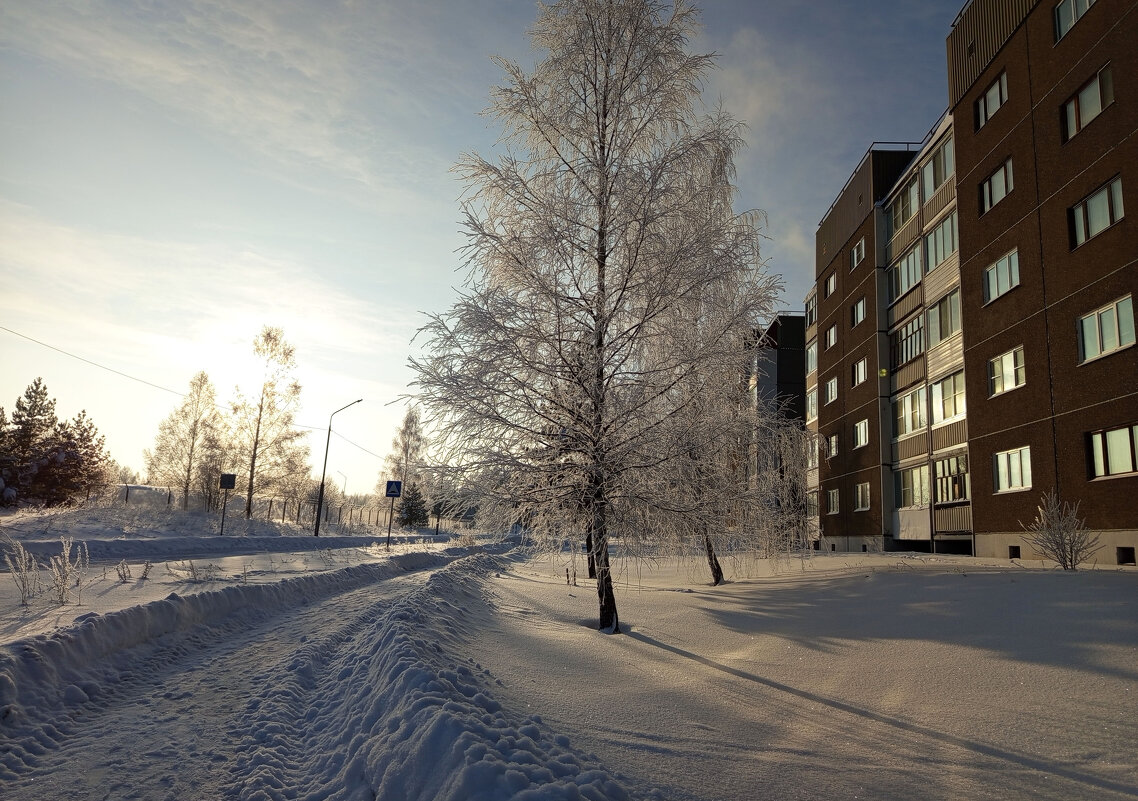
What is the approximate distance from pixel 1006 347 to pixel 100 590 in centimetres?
2195

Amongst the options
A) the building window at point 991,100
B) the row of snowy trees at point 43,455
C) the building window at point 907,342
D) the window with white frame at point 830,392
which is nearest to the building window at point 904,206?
the building window at point 907,342

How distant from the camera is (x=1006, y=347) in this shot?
18.0 meters

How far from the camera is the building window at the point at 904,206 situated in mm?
25111

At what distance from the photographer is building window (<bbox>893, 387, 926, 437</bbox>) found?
79.9 feet

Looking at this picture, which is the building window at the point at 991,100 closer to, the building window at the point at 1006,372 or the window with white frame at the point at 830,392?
the building window at the point at 1006,372

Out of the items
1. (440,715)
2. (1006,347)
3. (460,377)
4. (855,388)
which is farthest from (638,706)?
(855,388)

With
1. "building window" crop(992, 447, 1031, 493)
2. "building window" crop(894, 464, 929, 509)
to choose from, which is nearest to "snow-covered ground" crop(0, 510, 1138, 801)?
"building window" crop(992, 447, 1031, 493)

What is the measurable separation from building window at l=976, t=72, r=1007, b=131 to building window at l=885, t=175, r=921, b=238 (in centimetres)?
487

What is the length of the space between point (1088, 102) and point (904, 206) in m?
11.6

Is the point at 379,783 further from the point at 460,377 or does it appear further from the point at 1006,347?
the point at 1006,347

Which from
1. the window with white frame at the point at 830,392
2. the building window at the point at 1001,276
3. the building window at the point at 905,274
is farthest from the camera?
the window with white frame at the point at 830,392

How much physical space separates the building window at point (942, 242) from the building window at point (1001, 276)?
2834mm

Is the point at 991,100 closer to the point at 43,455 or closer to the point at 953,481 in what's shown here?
the point at 953,481

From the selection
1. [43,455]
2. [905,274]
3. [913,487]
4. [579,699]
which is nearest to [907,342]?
[905,274]
